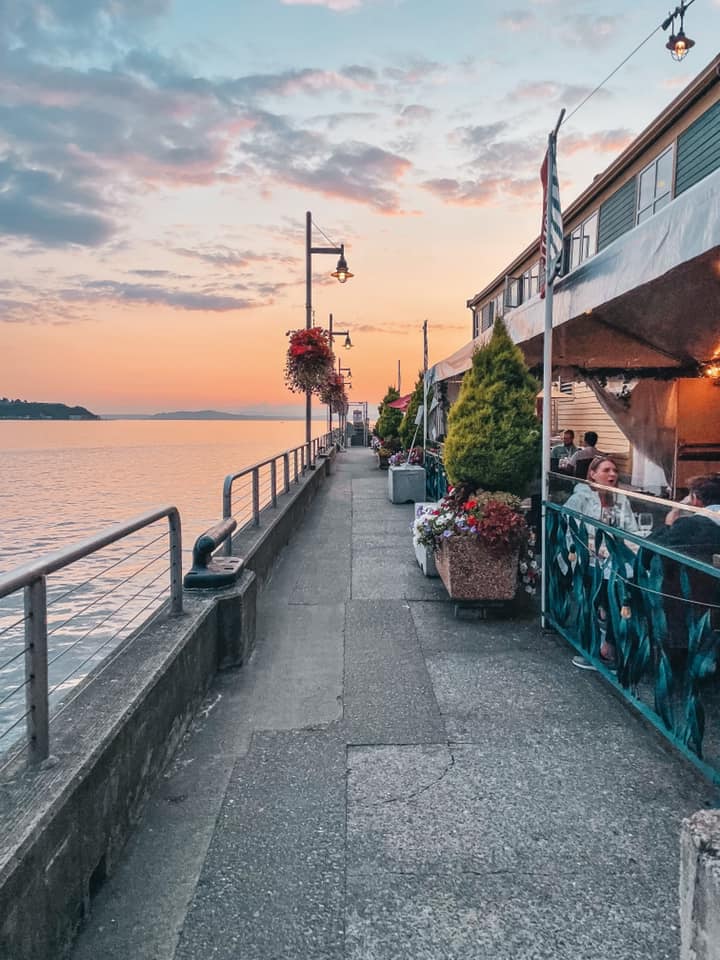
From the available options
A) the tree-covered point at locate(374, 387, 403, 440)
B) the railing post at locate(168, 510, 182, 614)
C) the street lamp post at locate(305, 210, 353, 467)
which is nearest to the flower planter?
the railing post at locate(168, 510, 182, 614)

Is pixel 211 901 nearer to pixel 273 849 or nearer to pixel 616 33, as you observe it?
pixel 273 849

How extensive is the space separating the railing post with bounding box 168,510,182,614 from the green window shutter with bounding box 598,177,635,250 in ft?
44.4

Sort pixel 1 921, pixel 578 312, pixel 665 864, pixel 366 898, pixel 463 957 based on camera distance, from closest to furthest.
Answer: pixel 1 921 → pixel 463 957 → pixel 366 898 → pixel 665 864 → pixel 578 312

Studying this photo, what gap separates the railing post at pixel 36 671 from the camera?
2061 millimetres

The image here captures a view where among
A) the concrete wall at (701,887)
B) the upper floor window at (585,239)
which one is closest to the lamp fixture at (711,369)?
the concrete wall at (701,887)

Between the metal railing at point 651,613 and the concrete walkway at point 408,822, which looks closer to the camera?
the concrete walkway at point 408,822

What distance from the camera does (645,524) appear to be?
3486 mm

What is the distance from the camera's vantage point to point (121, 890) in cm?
222

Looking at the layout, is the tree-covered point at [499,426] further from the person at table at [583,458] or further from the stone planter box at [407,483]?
the stone planter box at [407,483]

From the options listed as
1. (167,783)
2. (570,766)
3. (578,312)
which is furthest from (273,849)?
(578,312)

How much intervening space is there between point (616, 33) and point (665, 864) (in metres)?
9.43

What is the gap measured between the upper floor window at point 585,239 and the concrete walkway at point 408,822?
14575 millimetres

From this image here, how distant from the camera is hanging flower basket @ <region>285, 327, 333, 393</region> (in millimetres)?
13008

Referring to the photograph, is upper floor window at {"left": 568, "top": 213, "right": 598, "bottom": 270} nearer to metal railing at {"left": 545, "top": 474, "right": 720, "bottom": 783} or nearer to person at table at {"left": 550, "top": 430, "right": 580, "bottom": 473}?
person at table at {"left": 550, "top": 430, "right": 580, "bottom": 473}
